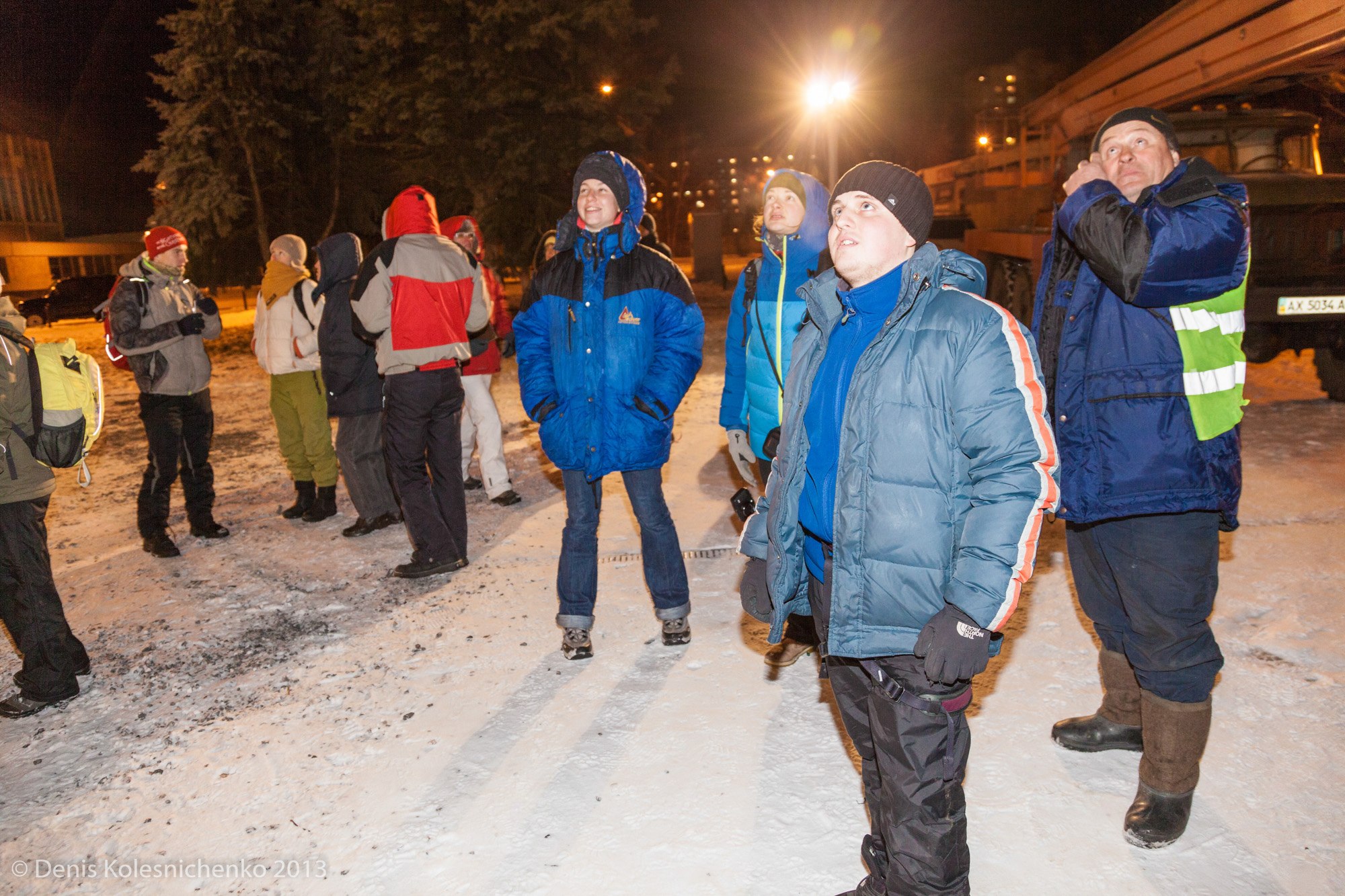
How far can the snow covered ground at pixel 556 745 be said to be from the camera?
289 cm

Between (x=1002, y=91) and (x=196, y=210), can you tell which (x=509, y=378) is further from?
(x=1002, y=91)

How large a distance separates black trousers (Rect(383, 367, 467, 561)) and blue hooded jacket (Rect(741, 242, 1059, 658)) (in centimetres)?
369

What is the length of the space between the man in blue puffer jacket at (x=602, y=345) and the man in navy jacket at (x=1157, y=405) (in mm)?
1816

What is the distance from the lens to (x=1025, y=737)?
139 inches

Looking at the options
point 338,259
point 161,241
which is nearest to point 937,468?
point 338,259

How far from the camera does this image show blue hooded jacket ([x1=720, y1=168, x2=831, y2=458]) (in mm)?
4176

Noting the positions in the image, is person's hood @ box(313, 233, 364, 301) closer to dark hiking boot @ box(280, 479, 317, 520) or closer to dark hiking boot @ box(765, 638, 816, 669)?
dark hiking boot @ box(280, 479, 317, 520)

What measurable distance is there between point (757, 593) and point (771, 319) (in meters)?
1.80

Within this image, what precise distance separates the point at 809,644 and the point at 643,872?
5.79 ft

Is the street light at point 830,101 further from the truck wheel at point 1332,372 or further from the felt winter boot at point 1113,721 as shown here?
the felt winter boot at point 1113,721

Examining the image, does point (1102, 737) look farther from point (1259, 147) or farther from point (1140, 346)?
point (1259, 147)

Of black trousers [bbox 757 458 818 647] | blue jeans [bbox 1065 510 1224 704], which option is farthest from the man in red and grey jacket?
blue jeans [bbox 1065 510 1224 704]

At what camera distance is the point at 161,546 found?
20.4 ft

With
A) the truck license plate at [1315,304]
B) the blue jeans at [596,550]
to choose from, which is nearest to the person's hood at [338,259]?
the blue jeans at [596,550]
